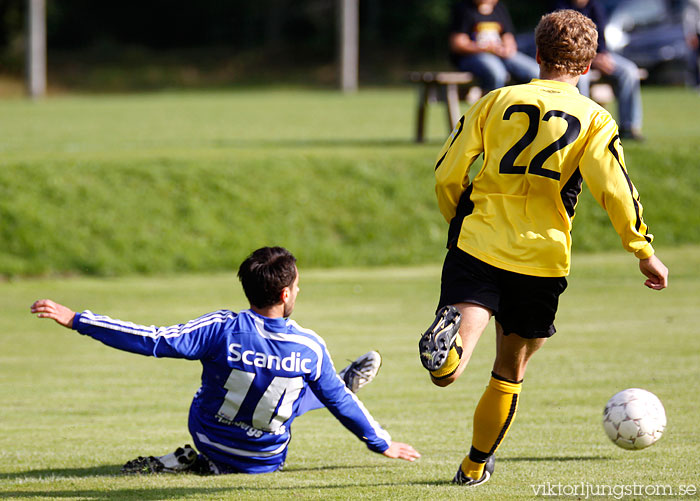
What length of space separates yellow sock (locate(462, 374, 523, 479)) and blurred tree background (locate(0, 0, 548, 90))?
3395 centimetres

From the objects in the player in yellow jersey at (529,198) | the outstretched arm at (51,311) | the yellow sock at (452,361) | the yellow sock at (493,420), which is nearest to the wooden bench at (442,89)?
the player in yellow jersey at (529,198)

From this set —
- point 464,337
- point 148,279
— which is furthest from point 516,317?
point 148,279

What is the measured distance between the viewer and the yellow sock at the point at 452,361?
4.17 meters

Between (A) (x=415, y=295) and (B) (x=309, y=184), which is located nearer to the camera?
(A) (x=415, y=295)

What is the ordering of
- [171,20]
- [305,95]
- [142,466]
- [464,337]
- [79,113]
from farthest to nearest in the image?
1. [171,20]
2. [305,95]
3. [79,113]
4. [142,466]
5. [464,337]

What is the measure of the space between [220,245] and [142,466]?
8.38 m

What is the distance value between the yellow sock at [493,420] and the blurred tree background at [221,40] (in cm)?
3395

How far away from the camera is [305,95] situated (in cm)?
3084

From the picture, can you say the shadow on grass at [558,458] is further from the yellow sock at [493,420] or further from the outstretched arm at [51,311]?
the outstretched arm at [51,311]

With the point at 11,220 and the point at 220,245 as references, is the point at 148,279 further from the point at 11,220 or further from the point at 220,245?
the point at 11,220

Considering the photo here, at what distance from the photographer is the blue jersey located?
4477 millimetres

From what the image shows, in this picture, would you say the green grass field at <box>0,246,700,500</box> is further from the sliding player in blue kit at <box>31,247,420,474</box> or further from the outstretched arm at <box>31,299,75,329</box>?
the outstretched arm at <box>31,299,75,329</box>

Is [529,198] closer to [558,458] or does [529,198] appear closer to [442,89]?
[558,458]

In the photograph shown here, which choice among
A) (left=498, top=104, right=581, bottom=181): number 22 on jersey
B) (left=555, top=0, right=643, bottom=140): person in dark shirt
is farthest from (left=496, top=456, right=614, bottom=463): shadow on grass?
(left=555, top=0, right=643, bottom=140): person in dark shirt
